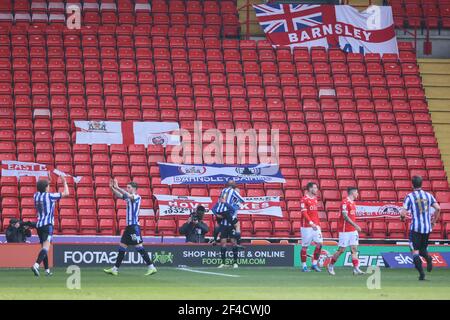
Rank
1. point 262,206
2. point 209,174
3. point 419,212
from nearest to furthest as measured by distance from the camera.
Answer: point 419,212, point 262,206, point 209,174

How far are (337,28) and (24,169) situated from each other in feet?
39.1

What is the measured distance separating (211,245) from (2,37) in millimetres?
11262

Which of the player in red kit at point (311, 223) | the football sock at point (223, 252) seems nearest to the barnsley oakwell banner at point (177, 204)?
the football sock at point (223, 252)

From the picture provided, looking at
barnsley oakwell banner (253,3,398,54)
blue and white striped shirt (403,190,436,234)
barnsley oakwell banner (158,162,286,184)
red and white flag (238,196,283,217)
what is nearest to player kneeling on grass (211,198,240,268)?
red and white flag (238,196,283,217)

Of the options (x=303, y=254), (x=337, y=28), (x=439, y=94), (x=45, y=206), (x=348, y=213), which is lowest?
(x=303, y=254)

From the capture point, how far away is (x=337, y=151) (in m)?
→ 32.0

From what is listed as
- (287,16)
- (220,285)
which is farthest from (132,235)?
(287,16)

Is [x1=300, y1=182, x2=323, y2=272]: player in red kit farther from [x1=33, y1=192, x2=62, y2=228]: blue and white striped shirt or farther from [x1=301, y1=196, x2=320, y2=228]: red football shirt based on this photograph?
[x1=33, y1=192, x2=62, y2=228]: blue and white striped shirt

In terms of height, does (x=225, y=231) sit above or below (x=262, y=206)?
below

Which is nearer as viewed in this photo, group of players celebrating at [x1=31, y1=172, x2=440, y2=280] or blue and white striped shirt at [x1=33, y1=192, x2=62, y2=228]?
group of players celebrating at [x1=31, y1=172, x2=440, y2=280]

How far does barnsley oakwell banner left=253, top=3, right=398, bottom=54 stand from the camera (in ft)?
116

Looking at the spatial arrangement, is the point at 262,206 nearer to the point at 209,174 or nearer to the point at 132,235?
the point at 209,174

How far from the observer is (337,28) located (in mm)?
35625

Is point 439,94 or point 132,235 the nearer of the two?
point 132,235
